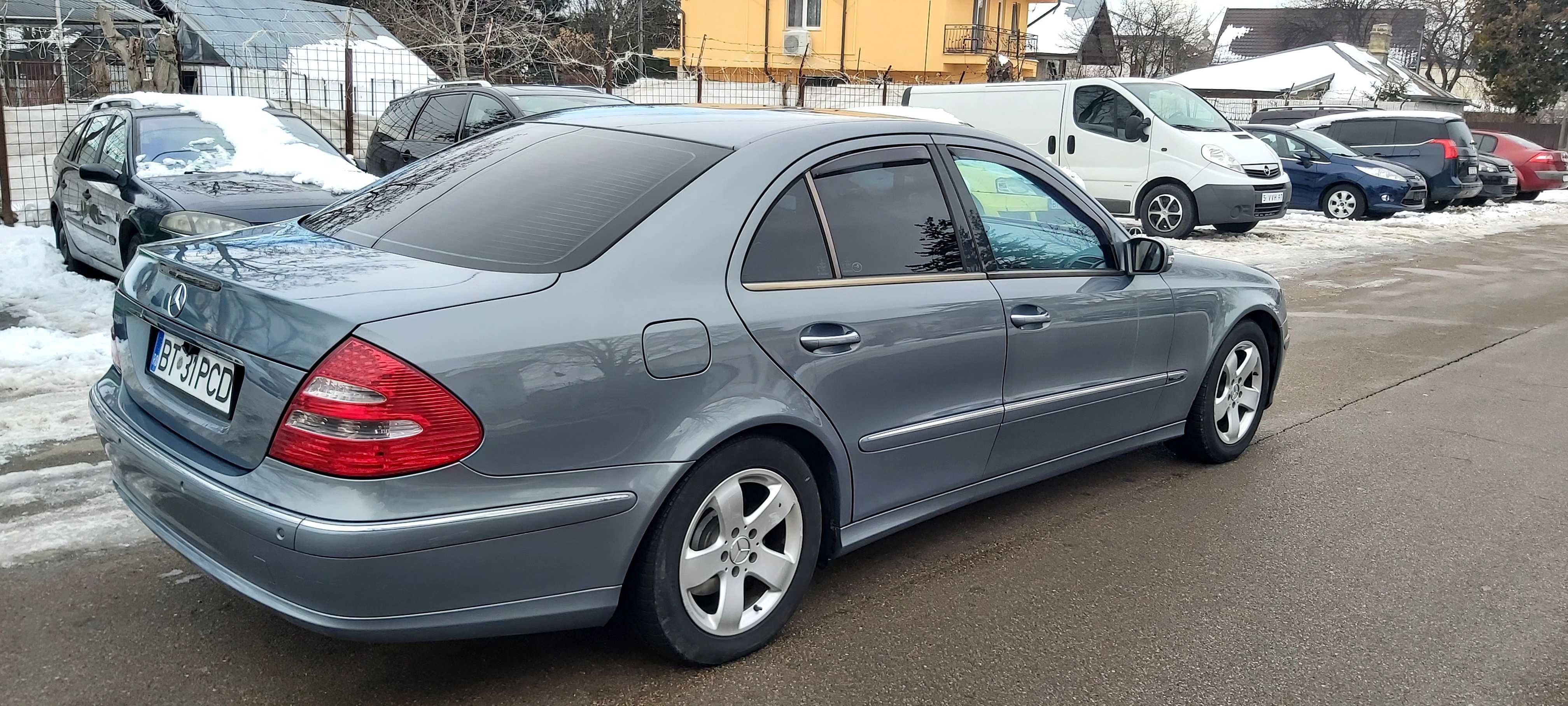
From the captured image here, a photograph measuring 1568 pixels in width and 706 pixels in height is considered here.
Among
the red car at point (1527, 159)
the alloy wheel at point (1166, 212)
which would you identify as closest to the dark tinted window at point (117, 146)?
the alloy wheel at point (1166, 212)

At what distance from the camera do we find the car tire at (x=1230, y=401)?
504 cm

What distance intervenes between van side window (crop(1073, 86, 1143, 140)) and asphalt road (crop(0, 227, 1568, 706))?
32.3 ft

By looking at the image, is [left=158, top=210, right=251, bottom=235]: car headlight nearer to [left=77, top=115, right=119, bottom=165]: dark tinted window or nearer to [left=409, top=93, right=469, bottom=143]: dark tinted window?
[left=77, top=115, right=119, bottom=165]: dark tinted window

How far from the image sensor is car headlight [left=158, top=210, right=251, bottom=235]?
22.9ft

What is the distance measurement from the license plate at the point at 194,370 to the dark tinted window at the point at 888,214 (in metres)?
1.70

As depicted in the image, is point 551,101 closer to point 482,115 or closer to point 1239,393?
point 482,115

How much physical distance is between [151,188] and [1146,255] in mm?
6388

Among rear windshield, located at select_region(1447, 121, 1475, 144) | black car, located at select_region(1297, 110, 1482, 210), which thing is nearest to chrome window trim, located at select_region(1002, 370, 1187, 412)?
black car, located at select_region(1297, 110, 1482, 210)

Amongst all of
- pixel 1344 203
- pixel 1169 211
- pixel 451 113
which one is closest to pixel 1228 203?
pixel 1169 211

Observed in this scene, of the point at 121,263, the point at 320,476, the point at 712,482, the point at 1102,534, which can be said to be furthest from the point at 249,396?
the point at 121,263

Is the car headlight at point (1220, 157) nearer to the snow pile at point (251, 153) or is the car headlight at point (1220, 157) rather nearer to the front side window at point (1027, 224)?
the snow pile at point (251, 153)

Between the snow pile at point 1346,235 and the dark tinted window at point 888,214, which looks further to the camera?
the snow pile at point 1346,235

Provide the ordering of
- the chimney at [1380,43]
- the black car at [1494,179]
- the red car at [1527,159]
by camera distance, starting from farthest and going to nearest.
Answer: the chimney at [1380,43]
the red car at [1527,159]
the black car at [1494,179]

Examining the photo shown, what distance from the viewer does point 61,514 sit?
13.3ft
